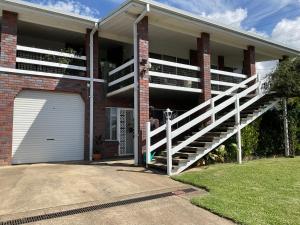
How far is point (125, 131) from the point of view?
44.1 feet

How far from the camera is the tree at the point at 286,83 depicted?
38.1 ft

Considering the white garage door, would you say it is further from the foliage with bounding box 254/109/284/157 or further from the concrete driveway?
the foliage with bounding box 254/109/284/157

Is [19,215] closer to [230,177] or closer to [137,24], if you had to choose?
[230,177]

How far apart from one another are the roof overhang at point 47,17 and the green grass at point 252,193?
7820 millimetres

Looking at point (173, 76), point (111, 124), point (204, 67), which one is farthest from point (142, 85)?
point (204, 67)

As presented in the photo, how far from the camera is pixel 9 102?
10500mm

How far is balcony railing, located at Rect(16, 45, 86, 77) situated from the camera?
36.3 ft

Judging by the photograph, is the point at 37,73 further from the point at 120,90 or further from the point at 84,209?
the point at 84,209

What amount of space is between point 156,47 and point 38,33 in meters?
5.79

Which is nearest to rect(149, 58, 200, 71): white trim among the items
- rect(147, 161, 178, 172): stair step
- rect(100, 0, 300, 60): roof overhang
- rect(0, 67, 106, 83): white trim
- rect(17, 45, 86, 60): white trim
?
rect(100, 0, 300, 60): roof overhang

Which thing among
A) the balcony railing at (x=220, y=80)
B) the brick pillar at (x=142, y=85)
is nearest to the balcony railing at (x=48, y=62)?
the brick pillar at (x=142, y=85)

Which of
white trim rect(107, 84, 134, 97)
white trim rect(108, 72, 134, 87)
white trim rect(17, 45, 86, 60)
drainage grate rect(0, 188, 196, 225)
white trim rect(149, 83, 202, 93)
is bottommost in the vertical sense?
drainage grate rect(0, 188, 196, 225)

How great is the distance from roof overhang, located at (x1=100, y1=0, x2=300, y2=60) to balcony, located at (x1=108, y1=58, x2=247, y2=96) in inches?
63.2

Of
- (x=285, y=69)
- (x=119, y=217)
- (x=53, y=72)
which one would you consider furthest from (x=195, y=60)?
(x=119, y=217)
